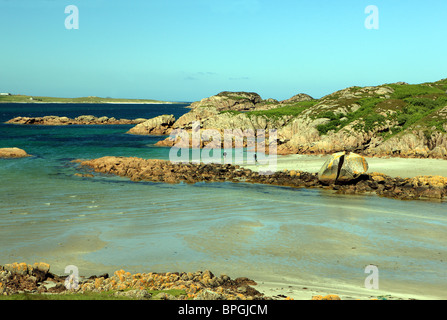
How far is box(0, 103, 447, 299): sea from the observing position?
52.6 ft

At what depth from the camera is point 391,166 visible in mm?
41312

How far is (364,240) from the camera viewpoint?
20.0 m

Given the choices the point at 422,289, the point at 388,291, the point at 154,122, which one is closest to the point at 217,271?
the point at 388,291

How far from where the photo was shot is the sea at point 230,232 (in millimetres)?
16047

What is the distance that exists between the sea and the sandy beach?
825 centimetres

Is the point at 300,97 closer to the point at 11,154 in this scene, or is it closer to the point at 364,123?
the point at 364,123

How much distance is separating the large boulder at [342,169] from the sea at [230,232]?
7.82 feet

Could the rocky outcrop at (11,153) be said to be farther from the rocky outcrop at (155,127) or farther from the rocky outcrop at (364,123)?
the rocky outcrop at (155,127)

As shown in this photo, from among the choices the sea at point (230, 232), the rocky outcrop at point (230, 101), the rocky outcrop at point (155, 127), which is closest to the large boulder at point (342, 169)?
the sea at point (230, 232)

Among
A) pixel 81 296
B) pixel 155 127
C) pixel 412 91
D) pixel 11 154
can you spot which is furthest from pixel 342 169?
pixel 155 127

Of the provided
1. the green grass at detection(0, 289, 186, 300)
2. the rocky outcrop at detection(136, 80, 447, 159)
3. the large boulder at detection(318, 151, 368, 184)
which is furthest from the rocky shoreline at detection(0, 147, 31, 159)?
the green grass at detection(0, 289, 186, 300)

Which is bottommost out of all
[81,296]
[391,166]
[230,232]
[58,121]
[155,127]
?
[230,232]

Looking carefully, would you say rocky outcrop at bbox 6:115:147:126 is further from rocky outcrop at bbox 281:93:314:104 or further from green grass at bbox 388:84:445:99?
green grass at bbox 388:84:445:99

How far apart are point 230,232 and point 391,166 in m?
26.2
